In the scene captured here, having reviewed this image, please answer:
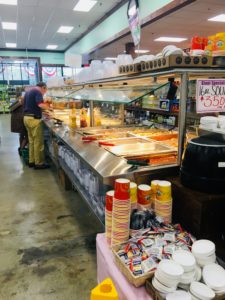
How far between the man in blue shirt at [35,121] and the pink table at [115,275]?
3.81 m

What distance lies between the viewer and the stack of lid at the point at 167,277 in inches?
39.4

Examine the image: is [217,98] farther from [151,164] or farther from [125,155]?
[125,155]

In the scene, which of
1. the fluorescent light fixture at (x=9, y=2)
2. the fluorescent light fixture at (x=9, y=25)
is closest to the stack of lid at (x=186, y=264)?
the fluorescent light fixture at (x=9, y=2)

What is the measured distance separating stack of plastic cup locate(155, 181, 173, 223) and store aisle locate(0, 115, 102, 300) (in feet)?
3.41

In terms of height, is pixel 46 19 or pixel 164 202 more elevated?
pixel 46 19

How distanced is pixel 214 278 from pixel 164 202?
50 cm

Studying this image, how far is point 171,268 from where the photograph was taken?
3.39ft

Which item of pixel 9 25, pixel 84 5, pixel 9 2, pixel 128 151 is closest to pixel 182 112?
pixel 128 151

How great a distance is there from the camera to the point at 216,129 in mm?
1570

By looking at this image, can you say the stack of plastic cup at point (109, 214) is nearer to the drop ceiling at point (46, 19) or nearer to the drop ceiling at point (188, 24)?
the drop ceiling at point (188, 24)

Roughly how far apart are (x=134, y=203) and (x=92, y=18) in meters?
9.06

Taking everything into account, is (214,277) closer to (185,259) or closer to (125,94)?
(185,259)

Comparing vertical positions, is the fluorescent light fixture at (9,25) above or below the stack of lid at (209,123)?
above

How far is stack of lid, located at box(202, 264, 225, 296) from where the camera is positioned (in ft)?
3.28
